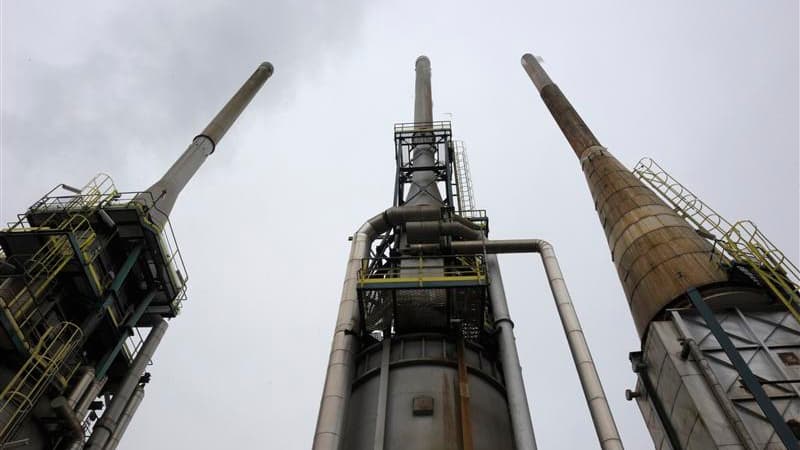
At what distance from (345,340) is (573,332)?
5591 mm

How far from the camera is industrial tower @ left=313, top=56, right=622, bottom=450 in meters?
10.9

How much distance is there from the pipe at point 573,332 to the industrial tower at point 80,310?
12105 millimetres

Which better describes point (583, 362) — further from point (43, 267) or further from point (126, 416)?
point (126, 416)

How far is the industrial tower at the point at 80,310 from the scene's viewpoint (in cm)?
1470

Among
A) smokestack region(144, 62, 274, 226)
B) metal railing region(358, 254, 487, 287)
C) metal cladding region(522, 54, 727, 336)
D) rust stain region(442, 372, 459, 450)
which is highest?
smokestack region(144, 62, 274, 226)

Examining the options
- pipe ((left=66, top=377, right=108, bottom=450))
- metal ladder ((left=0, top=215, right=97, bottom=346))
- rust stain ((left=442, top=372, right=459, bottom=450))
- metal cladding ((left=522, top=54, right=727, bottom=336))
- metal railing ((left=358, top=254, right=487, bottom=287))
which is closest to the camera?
rust stain ((left=442, top=372, right=459, bottom=450))

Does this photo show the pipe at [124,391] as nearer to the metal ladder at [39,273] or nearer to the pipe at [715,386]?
the metal ladder at [39,273]

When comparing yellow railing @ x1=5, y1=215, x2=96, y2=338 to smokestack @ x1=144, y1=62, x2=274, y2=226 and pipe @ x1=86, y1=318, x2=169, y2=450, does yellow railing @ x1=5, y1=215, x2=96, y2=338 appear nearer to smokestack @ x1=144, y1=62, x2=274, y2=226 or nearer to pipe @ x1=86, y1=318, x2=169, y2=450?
smokestack @ x1=144, y1=62, x2=274, y2=226

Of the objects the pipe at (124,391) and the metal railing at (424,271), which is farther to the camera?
the pipe at (124,391)

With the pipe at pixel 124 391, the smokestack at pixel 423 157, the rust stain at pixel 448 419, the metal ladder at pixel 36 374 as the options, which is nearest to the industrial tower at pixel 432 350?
the rust stain at pixel 448 419

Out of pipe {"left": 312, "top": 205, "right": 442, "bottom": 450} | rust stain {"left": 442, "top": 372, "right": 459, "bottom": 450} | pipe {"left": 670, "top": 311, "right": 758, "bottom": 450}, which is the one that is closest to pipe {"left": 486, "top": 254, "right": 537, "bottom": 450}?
rust stain {"left": 442, "top": 372, "right": 459, "bottom": 450}

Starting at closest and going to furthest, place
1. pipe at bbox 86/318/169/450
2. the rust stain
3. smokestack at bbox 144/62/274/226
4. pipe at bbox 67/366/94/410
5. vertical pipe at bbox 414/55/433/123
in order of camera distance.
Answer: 1. the rust stain
2. pipe at bbox 67/366/94/410
3. pipe at bbox 86/318/169/450
4. smokestack at bbox 144/62/274/226
5. vertical pipe at bbox 414/55/433/123

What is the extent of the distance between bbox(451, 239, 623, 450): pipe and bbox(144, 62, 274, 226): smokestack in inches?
523

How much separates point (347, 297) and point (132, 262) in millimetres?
9757
